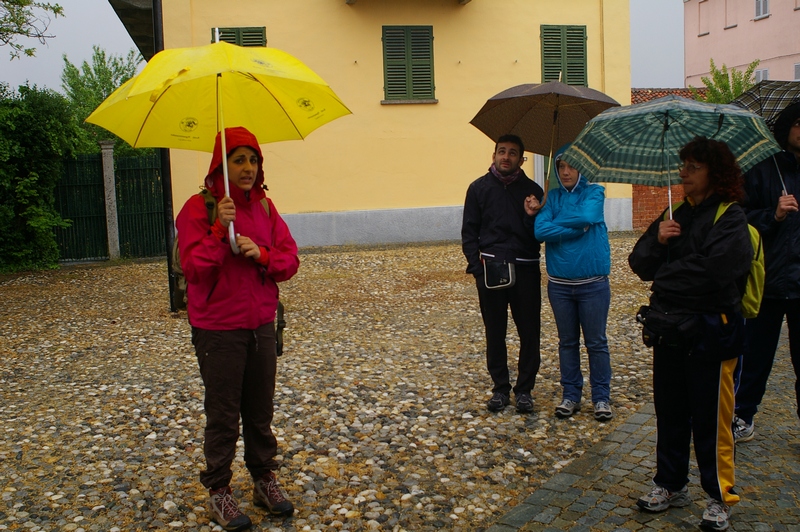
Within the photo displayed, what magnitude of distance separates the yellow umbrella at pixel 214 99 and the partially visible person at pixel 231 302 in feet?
0.43

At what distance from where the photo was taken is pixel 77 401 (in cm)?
625

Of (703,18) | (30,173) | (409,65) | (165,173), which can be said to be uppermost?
(703,18)

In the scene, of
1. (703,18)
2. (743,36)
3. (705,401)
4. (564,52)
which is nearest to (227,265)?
(705,401)

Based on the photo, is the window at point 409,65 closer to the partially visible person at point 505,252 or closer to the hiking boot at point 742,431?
the partially visible person at point 505,252

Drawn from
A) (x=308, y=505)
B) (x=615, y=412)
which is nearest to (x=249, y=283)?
(x=308, y=505)

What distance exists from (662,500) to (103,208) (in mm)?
14074

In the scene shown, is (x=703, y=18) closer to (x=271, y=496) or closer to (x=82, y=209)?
(x=82, y=209)

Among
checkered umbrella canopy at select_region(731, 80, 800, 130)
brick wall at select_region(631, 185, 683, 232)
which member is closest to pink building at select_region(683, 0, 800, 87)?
brick wall at select_region(631, 185, 683, 232)

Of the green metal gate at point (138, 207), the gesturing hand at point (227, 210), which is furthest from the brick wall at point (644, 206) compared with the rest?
the gesturing hand at point (227, 210)

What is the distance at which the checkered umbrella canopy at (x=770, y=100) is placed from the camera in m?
4.82

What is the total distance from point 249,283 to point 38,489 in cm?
189

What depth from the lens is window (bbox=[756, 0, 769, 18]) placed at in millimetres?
33812

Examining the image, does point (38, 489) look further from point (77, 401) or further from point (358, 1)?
point (358, 1)

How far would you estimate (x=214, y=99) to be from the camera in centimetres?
391
